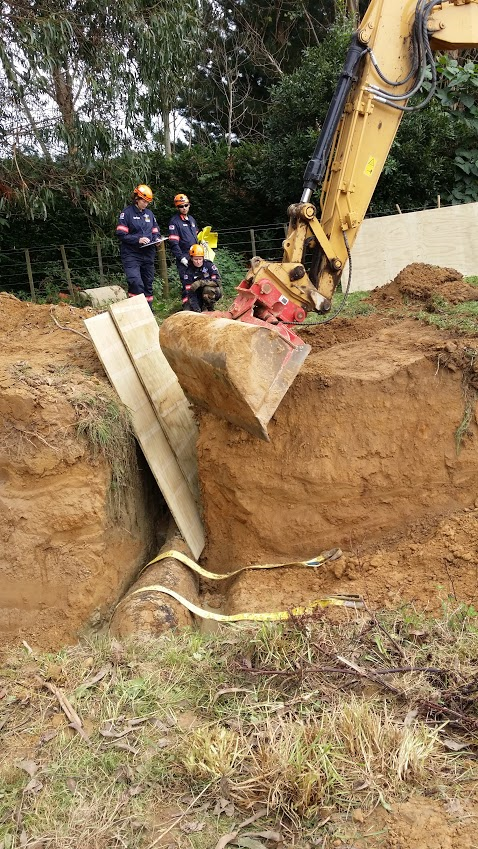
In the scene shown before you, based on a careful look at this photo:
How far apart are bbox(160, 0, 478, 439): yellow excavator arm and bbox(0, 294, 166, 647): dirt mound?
3.03 ft

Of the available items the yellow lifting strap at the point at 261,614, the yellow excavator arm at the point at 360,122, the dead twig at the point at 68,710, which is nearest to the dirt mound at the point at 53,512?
the yellow lifting strap at the point at 261,614

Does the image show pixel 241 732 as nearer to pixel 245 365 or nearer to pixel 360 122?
pixel 245 365

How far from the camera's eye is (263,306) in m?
5.68

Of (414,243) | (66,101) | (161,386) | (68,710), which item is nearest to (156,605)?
(68,710)

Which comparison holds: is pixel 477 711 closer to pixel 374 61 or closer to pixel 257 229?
pixel 374 61

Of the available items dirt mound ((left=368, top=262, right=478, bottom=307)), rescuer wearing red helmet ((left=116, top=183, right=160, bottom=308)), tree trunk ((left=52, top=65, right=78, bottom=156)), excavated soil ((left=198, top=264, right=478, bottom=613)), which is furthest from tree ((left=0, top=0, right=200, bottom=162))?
excavated soil ((left=198, top=264, right=478, bottom=613))

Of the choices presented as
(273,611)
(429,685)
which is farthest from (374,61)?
(429,685)

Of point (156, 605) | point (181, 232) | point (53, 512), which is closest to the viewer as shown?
point (156, 605)

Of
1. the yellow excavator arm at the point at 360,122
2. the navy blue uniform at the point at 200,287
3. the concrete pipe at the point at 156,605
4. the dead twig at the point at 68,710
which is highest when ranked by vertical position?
the yellow excavator arm at the point at 360,122

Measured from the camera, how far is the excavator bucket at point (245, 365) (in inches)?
177

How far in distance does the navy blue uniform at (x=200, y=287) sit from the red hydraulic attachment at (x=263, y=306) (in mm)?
2843

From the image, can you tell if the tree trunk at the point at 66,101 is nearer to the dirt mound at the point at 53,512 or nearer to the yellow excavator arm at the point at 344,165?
the yellow excavator arm at the point at 344,165

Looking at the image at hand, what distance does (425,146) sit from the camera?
1404 centimetres

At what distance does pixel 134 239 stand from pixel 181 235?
0.71m
